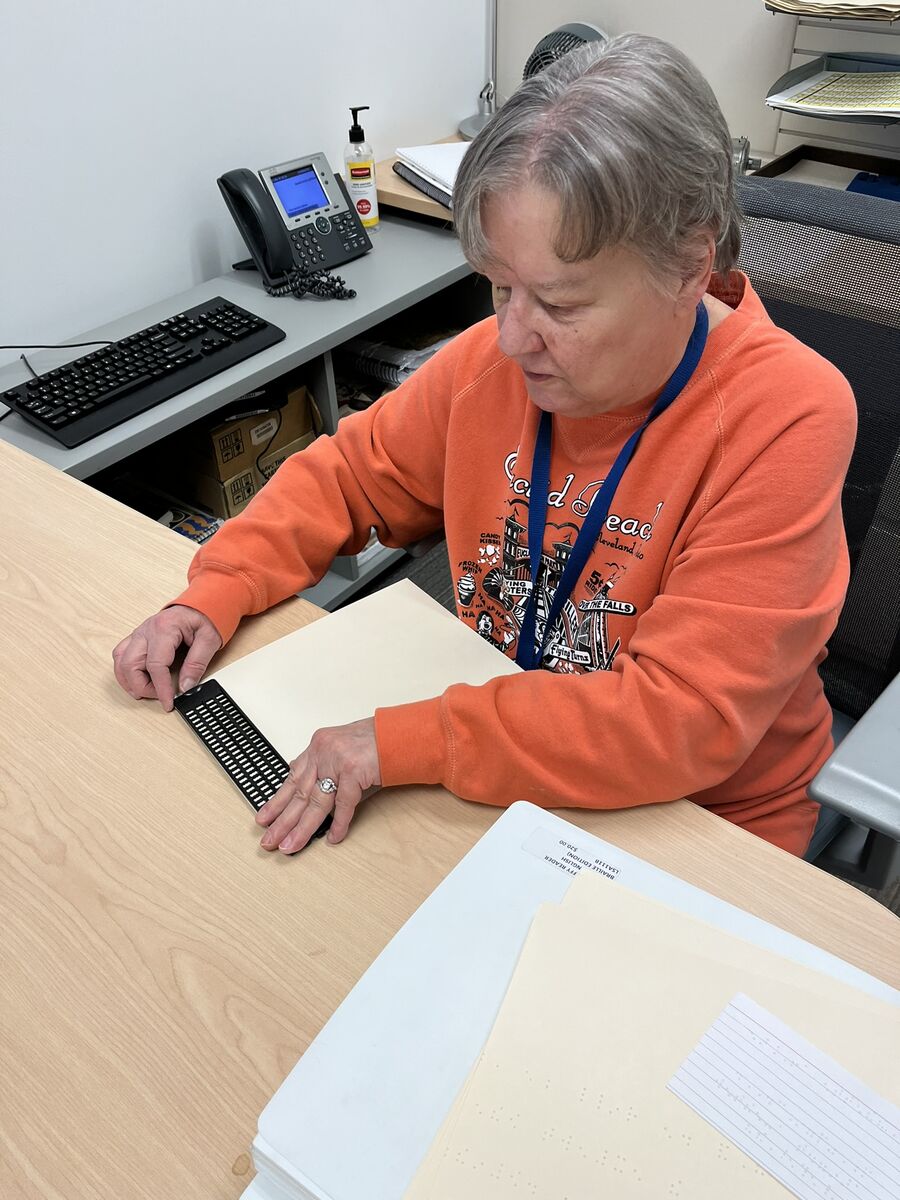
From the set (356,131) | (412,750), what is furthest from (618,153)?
(356,131)

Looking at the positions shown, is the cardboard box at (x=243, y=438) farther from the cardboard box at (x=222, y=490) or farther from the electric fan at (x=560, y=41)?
the electric fan at (x=560, y=41)

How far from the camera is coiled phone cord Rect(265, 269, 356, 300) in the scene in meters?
1.89

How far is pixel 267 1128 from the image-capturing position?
0.61 metres

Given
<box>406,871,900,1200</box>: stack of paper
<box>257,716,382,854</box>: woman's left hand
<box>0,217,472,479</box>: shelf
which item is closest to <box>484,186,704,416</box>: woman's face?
<box>257,716,382,854</box>: woman's left hand

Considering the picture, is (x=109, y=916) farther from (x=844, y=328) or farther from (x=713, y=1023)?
(x=844, y=328)

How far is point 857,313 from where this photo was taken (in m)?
1.01

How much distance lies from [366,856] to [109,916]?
0.21m

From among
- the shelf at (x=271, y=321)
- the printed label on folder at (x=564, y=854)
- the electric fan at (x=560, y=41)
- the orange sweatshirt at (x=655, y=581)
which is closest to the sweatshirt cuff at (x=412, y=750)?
the orange sweatshirt at (x=655, y=581)

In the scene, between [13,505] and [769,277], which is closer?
[769,277]

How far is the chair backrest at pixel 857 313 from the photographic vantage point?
3.24 feet

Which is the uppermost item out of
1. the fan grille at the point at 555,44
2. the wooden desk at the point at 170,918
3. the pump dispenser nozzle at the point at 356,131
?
the fan grille at the point at 555,44

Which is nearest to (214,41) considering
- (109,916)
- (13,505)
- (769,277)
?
(13,505)

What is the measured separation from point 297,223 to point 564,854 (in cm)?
161

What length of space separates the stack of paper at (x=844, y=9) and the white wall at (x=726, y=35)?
0.34m
